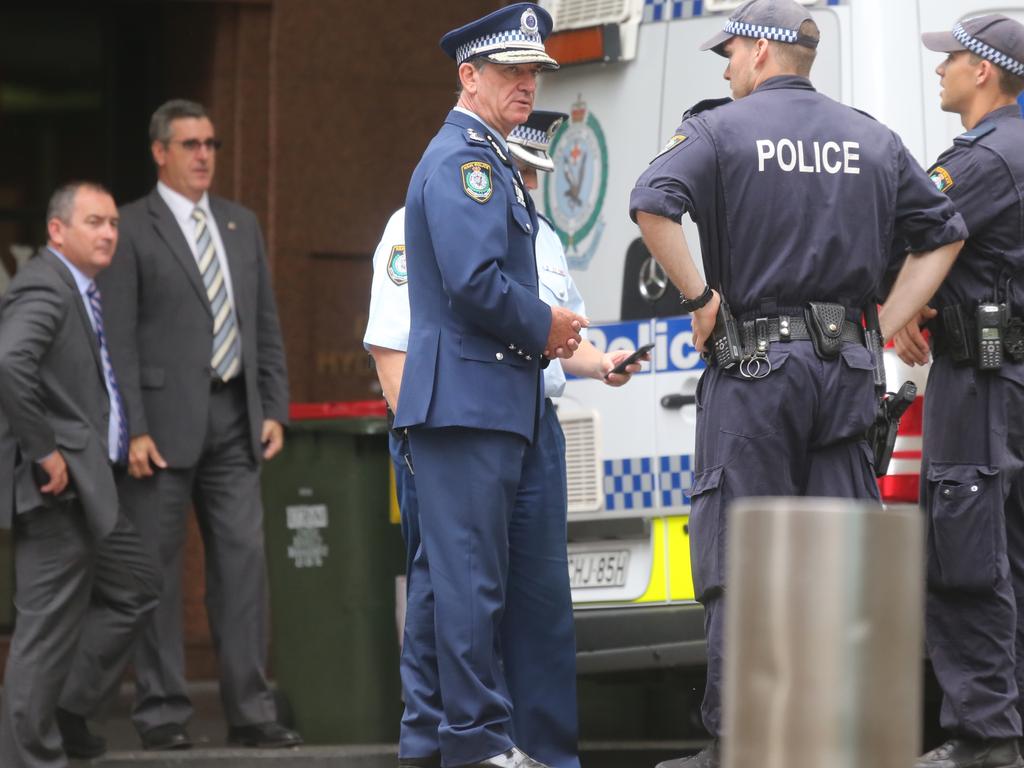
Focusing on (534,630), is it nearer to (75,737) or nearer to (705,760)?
(705,760)

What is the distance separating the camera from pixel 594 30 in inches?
265

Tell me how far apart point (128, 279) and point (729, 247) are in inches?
105

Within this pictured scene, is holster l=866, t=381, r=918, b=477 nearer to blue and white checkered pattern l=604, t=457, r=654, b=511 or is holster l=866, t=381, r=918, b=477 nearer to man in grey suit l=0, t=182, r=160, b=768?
blue and white checkered pattern l=604, t=457, r=654, b=511

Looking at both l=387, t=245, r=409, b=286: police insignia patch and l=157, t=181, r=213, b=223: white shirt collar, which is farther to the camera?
l=157, t=181, r=213, b=223: white shirt collar

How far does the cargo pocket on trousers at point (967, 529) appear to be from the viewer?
568 cm

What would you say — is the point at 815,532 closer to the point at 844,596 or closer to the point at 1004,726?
the point at 844,596

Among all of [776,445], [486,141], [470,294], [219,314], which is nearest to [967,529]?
[776,445]

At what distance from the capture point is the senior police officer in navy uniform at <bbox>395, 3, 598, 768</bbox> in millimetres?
5262

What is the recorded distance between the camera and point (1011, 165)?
5.79 metres

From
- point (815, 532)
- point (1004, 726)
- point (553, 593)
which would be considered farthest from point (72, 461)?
point (815, 532)

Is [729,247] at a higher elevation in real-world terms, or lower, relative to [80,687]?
higher

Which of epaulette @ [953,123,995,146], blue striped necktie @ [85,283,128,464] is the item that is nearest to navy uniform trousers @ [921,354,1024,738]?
epaulette @ [953,123,995,146]

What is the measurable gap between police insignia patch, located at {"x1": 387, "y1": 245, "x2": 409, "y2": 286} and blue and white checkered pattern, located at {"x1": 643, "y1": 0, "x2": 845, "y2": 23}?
132 centimetres

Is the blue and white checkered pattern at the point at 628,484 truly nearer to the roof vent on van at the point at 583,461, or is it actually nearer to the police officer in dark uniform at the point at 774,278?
the roof vent on van at the point at 583,461
